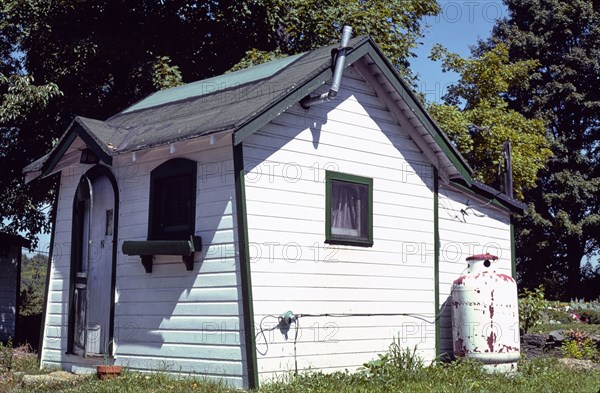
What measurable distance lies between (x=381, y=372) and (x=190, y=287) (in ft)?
9.87

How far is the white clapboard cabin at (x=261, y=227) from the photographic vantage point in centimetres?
1094

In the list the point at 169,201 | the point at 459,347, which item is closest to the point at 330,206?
the point at 169,201

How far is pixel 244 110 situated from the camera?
11062mm

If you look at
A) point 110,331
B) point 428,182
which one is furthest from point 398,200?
point 110,331

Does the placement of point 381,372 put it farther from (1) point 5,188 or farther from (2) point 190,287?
(1) point 5,188

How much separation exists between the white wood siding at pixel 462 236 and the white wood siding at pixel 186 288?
4.76 meters

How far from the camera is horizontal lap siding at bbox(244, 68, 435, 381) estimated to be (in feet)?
36.2

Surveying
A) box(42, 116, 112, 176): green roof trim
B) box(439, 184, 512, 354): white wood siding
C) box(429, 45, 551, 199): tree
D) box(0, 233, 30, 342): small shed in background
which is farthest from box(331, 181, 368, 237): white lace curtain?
box(429, 45, 551, 199): tree

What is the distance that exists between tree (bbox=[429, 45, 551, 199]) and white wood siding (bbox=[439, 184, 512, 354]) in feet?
36.7

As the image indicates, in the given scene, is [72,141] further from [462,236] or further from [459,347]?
[459,347]

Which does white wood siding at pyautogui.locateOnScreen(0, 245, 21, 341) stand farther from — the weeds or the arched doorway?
the weeds

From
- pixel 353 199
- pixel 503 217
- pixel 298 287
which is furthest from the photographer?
pixel 503 217

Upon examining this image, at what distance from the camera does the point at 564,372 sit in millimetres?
13203

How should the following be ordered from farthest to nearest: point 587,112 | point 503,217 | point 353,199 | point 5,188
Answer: point 587,112 → point 5,188 → point 503,217 → point 353,199
